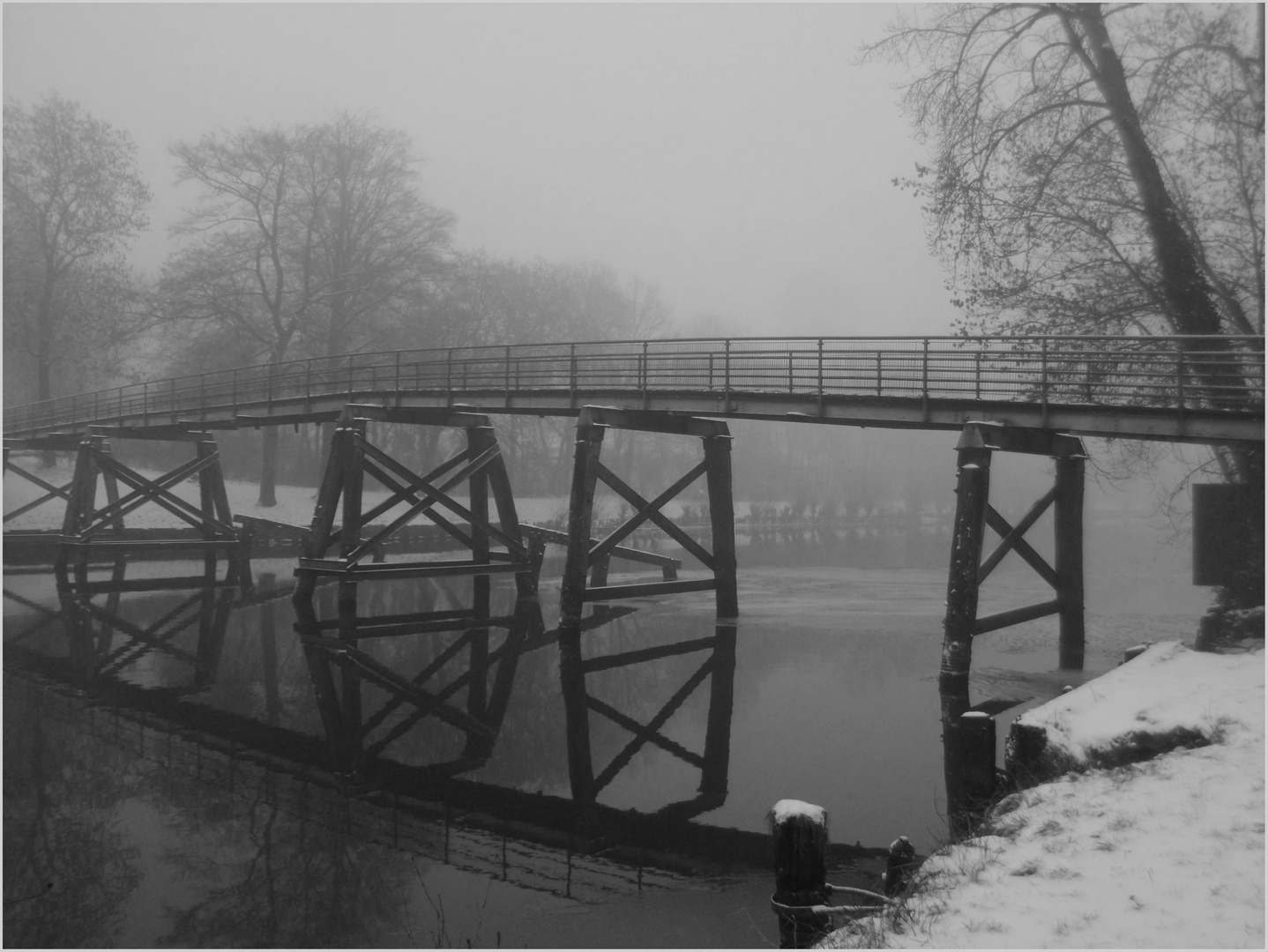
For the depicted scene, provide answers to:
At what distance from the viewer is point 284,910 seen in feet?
18.7

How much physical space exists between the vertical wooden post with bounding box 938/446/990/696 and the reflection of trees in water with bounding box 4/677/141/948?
26.9 ft

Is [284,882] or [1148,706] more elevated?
[1148,706]

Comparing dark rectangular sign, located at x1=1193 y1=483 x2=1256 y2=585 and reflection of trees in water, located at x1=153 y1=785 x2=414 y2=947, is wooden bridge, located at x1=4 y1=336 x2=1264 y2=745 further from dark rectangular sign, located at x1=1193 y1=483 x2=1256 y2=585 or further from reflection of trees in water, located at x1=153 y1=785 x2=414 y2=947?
reflection of trees in water, located at x1=153 y1=785 x2=414 y2=947

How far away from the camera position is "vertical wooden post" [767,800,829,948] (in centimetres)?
509

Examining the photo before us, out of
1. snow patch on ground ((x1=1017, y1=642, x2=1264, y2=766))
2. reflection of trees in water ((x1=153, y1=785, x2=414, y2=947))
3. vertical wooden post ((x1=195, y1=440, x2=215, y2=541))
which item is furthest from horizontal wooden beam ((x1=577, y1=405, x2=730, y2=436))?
vertical wooden post ((x1=195, y1=440, x2=215, y2=541))

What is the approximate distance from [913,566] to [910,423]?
13595mm

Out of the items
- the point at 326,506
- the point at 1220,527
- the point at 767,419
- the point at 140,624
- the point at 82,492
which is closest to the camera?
the point at 1220,527

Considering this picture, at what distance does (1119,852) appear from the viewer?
15.3ft

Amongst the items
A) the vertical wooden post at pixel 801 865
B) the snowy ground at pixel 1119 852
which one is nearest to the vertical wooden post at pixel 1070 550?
the snowy ground at pixel 1119 852

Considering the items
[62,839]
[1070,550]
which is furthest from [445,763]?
[1070,550]

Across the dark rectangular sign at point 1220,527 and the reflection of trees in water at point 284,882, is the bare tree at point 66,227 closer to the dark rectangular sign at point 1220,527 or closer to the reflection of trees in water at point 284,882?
the reflection of trees in water at point 284,882

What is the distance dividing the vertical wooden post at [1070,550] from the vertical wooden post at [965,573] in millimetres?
2073

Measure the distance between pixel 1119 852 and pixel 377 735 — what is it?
6.71 m

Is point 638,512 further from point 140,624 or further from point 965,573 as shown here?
point 140,624
